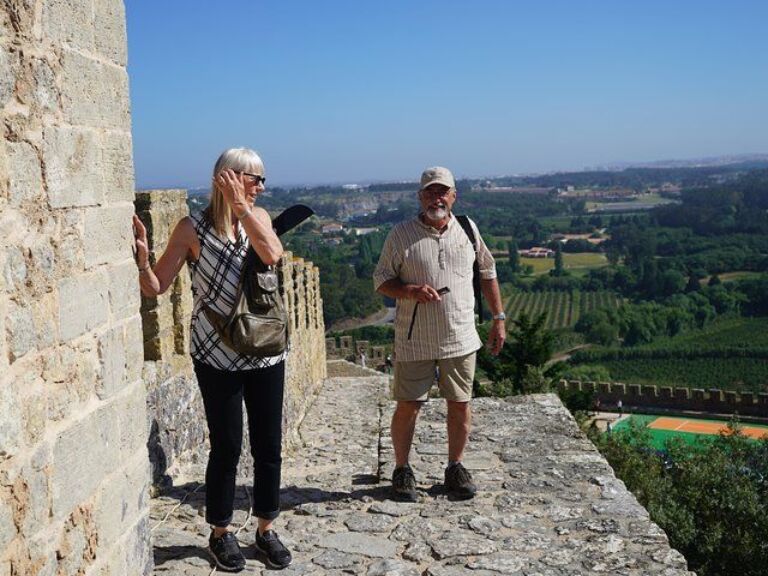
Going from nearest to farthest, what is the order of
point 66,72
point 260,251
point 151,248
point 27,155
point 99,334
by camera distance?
point 27,155 → point 66,72 → point 99,334 → point 260,251 → point 151,248

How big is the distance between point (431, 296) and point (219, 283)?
1.16 metres

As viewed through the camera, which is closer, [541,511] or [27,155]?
[27,155]

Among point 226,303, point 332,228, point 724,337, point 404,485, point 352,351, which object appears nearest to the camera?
point 226,303

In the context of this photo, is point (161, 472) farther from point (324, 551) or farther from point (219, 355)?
point (219, 355)

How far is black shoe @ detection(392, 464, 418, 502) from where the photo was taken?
4.35 m

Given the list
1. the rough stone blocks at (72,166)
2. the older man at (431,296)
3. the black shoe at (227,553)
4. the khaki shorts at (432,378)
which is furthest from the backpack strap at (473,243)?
the rough stone blocks at (72,166)

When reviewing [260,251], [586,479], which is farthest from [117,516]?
[586,479]

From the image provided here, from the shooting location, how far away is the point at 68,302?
221cm

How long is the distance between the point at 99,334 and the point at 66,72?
712 mm

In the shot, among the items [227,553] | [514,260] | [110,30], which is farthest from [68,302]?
[514,260]

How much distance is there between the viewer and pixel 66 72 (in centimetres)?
221

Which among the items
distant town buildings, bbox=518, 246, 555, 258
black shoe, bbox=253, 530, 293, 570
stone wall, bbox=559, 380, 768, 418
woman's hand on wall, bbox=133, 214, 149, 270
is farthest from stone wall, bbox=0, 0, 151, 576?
distant town buildings, bbox=518, 246, 555, 258

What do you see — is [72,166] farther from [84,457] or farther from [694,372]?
[694,372]

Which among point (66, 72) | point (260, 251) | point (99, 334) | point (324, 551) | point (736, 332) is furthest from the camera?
point (736, 332)
